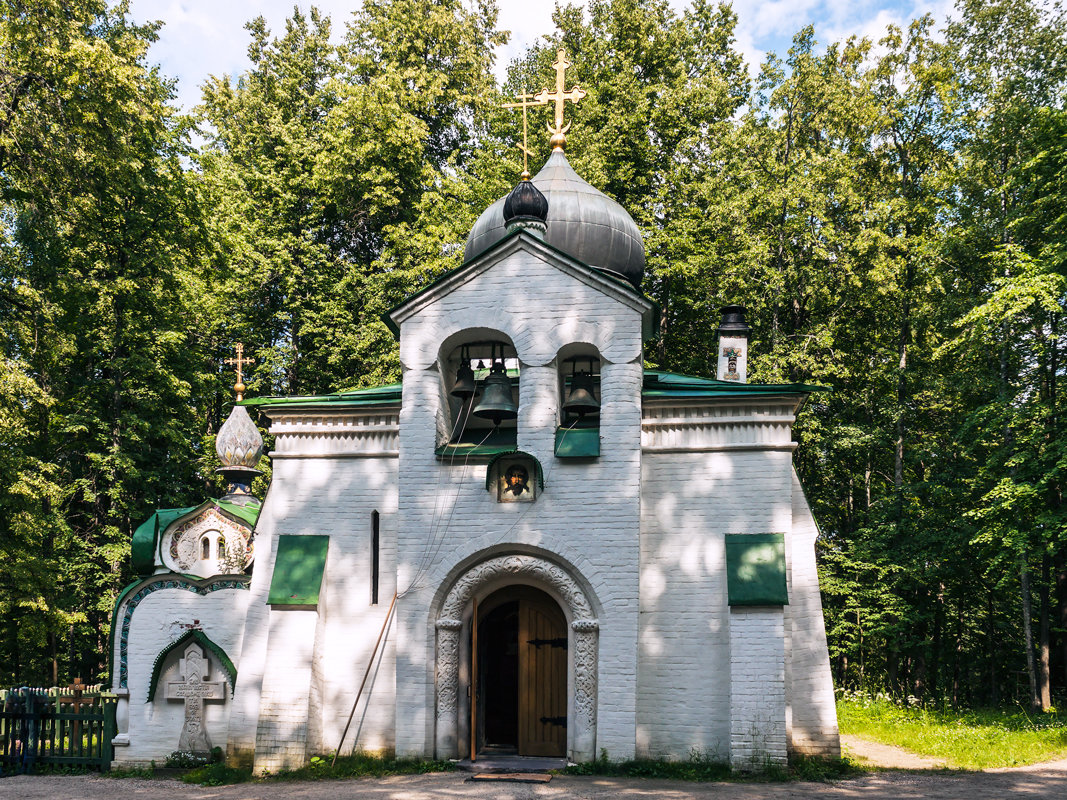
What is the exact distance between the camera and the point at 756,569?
10.5 meters

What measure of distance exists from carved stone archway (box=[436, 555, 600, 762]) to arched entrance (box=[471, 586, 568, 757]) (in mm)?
249

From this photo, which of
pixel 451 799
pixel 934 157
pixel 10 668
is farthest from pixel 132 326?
pixel 934 157

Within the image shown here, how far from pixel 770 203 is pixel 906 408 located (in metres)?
5.42

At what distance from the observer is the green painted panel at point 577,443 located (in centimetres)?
1066

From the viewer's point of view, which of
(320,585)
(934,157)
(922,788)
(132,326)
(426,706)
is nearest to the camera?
(922,788)

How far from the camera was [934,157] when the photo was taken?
2214 centimetres

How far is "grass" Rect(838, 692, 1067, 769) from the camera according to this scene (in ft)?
38.5

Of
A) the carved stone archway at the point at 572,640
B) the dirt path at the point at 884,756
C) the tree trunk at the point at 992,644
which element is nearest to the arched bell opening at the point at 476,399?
the carved stone archway at the point at 572,640

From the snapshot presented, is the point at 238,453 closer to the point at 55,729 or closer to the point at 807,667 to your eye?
the point at 55,729

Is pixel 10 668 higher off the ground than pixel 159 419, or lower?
lower

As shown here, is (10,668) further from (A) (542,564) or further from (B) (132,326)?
(A) (542,564)

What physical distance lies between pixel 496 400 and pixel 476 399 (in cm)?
91

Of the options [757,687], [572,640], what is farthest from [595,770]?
[757,687]

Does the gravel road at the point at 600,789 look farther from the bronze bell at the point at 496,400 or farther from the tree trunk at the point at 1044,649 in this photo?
the tree trunk at the point at 1044,649
